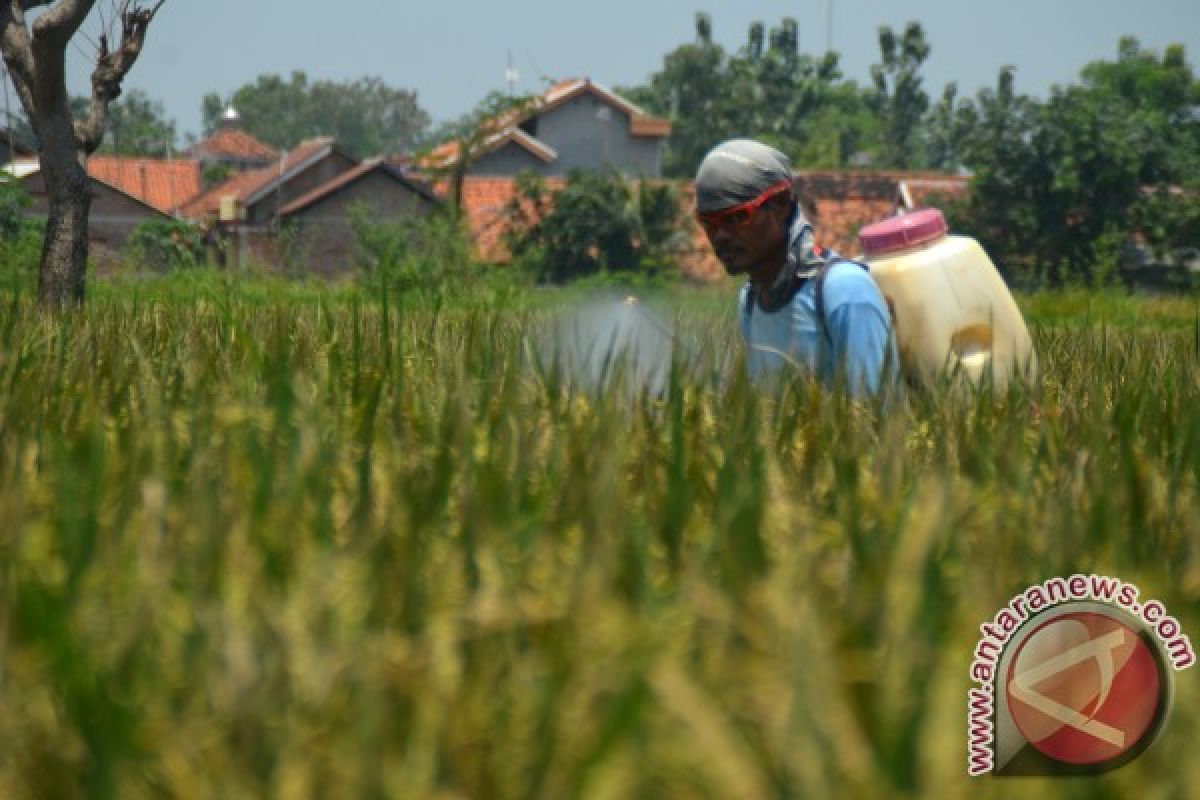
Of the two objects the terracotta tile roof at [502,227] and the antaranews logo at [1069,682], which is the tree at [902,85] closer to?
the terracotta tile roof at [502,227]

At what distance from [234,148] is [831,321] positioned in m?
93.3

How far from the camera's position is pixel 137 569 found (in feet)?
3.76

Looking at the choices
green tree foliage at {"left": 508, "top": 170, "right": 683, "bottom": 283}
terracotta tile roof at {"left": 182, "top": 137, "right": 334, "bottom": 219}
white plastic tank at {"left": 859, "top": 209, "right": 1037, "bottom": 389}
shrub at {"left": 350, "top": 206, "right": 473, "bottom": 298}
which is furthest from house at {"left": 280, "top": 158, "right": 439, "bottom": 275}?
white plastic tank at {"left": 859, "top": 209, "right": 1037, "bottom": 389}

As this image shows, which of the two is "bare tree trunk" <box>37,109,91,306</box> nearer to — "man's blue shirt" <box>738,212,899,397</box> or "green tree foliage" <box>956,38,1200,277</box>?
"man's blue shirt" <box>738,212,899,397</box>

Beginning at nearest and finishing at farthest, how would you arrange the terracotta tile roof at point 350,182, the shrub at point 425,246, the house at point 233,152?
the shrub at point 425,246
the terracotta tile roof at point 350,182
the house at point 233,152

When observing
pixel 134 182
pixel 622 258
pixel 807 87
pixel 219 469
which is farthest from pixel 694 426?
pixel 807 87

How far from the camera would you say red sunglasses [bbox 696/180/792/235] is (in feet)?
10.6

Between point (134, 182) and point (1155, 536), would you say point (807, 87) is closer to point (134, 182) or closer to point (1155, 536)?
point (134, 182)

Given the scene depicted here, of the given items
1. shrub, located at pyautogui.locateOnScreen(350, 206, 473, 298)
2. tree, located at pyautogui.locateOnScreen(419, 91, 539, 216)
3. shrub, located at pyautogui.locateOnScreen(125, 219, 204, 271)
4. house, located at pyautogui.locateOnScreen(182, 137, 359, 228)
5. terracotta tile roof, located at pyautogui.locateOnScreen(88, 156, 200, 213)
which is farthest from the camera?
terracotta tile roof, located at pyautogui.locateOnScreen(88, 156, 200, 213)

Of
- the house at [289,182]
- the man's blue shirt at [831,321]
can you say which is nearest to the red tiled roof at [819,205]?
the house at [289,182]

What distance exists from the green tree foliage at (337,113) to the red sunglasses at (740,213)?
147431mm

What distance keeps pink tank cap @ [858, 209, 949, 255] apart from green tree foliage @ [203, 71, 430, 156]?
147 m

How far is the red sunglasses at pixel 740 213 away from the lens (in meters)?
3.22

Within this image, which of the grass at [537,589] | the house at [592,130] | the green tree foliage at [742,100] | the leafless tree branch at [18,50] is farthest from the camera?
the green tree foliage at [742,100]
